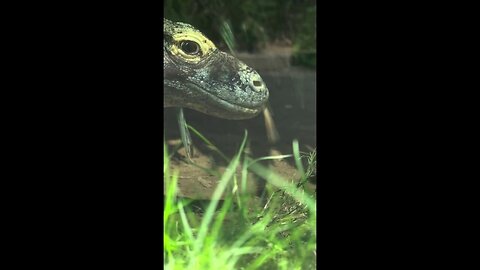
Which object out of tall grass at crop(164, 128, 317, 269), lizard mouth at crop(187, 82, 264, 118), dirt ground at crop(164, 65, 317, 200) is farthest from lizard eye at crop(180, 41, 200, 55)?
tall grass at crop(164, 128, 317, 269)

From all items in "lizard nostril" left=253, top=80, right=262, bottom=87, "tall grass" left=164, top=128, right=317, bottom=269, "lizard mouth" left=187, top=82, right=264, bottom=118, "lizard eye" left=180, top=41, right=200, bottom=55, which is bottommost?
Result: "tall grass" left=164, top=128, right=317, bottom=269

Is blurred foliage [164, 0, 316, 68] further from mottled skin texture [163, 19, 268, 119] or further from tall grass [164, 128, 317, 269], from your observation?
tall grass [164, 128, 317, 269]

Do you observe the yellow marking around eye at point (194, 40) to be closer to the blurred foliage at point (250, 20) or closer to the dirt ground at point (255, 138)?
the blurred foliage at point (250, 20)

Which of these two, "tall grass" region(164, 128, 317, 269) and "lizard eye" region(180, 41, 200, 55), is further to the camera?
"lizard eye" region(180, 41, 200, 55)

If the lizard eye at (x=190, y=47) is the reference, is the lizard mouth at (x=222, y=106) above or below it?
below

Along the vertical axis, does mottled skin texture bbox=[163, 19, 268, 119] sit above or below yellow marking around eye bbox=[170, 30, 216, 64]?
below

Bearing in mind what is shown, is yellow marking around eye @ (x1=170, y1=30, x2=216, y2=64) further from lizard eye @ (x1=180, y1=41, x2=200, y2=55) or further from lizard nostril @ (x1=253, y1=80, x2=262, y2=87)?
lizard nostril @ (x1=253, y1=80, x2=262, y2=87)

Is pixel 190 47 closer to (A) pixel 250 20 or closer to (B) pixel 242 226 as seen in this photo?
(A) pixel 250 20

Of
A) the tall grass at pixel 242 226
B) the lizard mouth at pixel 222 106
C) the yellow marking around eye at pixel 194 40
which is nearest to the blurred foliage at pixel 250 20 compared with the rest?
the yellow marking around eye at pixel 194 40
